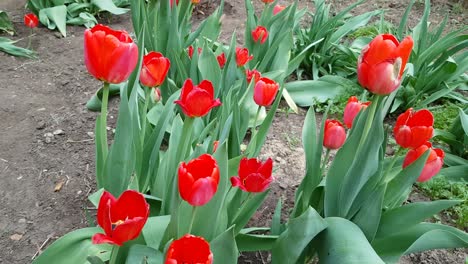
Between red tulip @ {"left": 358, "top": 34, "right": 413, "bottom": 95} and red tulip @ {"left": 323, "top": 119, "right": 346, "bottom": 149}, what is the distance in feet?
0.95

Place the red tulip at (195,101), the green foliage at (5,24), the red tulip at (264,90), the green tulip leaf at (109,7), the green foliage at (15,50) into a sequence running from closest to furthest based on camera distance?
the red tulip at (195,101)
the red tulip at (264,90)
the green foliage at (15,50)
the green foliage at (5,24)
the green tulip leaf at (109,7)

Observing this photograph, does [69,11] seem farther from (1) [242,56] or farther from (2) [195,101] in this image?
(2) [195,101]

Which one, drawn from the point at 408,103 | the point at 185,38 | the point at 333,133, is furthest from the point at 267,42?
the point at 333,133

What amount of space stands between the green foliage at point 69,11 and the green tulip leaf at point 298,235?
103 inches

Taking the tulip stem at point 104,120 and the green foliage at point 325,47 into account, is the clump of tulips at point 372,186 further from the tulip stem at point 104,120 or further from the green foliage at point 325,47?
the green foliage at point 325,47

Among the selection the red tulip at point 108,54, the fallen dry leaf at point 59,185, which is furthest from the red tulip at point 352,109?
the fallen dry leaf at point 59,185

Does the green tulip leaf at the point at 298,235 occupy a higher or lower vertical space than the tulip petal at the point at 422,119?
lower

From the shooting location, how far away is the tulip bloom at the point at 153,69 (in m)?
1.42

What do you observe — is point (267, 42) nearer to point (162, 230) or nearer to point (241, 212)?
point (241, 212)

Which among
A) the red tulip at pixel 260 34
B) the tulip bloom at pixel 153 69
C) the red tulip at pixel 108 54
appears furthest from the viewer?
the red tulip at pixel 260 34

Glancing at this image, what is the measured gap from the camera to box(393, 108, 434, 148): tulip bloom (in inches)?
49.3

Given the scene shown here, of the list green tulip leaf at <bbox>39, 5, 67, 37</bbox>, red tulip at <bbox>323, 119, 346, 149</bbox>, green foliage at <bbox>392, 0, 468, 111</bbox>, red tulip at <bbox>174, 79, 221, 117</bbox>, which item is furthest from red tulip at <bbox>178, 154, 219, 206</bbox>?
green tulip leaf at <bbox>39, 5, 67, 37</bbox>

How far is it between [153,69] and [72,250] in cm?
56

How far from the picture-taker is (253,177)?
Answer: 3.83 ft
